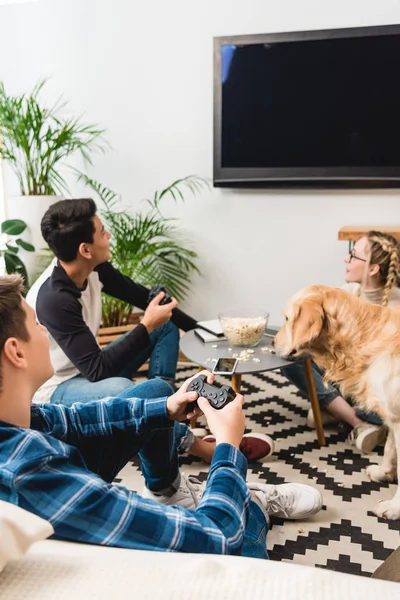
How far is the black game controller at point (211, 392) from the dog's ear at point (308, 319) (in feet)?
2.95

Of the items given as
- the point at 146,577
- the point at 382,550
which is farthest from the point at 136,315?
the point at 146,577

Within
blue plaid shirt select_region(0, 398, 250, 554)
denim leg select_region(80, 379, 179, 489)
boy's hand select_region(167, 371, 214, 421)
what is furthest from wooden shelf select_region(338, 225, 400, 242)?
blue plaid shirt select_region(0, 398, 250, 554)

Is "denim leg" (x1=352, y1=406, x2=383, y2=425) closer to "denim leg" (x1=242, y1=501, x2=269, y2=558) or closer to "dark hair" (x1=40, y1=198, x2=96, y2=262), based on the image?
"denim leg" (x1=242, y1=501, x2=269, y2=558)

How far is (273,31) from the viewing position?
357 centimetres

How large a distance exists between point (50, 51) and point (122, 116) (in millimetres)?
682

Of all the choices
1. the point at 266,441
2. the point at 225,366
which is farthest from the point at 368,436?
the point at 225,366

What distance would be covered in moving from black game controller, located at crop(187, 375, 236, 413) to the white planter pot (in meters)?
2.61

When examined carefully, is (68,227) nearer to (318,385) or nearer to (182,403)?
(182,403)

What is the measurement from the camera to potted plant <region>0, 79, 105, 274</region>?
3.59 m

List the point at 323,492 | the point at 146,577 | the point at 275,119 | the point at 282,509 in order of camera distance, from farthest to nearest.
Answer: the point at 275,119 < the point at 323,492 < the point at 282,509 < the point at 146,577

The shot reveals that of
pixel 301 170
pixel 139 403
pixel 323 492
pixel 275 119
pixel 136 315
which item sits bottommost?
pixel 323 492

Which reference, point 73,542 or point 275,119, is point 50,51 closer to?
point 275,119

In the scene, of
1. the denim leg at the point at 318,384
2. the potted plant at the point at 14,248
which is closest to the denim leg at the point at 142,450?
the denim leg at the point at 318,384

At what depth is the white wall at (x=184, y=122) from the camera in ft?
12.1
